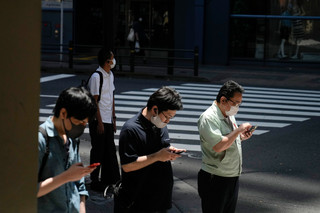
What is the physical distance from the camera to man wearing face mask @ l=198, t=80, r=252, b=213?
202 inches

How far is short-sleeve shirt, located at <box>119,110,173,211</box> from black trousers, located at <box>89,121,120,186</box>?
3044mm

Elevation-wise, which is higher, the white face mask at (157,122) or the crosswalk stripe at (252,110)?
the white face mask at (157,122)

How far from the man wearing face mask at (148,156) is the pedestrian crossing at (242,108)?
6307 millimetres

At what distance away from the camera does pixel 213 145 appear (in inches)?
199

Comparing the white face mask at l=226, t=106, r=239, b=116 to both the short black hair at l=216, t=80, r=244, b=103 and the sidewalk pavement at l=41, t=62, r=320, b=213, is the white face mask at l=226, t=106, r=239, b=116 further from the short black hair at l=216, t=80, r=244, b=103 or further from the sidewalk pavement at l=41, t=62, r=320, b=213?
the sidewalk pavement at l=41, t=62, r=320, b=213

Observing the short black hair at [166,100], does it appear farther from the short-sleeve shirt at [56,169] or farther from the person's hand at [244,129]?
the short-sleeve shirt at [56,169]

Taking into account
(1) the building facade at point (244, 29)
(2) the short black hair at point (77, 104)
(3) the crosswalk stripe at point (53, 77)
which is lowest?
(3) the crosswalk stripe at point (53, 77)

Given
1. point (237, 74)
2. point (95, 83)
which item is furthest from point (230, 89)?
point (237, 74)

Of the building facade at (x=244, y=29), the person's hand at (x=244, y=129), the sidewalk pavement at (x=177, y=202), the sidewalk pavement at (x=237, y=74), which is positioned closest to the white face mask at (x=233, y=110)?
the person's hand at (x=244, y=129)

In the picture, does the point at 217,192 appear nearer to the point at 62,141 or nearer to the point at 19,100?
the point at 62,141

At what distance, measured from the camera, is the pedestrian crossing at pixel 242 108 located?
12578 millimetres

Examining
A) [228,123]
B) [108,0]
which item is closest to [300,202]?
[228,123]

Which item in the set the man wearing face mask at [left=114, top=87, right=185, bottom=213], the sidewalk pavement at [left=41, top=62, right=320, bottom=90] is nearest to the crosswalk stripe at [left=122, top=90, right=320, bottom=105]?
the sidewalk pavement at [left=41, top=62, right=320, bottom=90]

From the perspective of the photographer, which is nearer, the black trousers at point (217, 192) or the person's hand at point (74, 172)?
the person's hand at point (74, 172)
